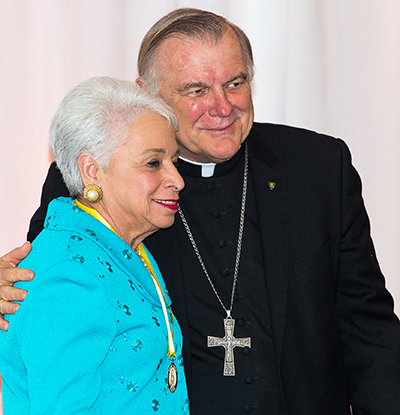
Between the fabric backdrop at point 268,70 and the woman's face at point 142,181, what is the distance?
1592mm

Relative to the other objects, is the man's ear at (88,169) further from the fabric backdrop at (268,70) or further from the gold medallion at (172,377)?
the fabric backdrop at (268,70)

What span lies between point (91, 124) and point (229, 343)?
923mm

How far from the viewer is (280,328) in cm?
207

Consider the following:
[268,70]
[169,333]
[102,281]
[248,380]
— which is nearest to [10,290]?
[102,281]

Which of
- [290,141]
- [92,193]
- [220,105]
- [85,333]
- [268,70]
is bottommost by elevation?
[85,333]

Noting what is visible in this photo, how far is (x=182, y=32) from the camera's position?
2172 millimetres

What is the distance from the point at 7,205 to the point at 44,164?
30cm

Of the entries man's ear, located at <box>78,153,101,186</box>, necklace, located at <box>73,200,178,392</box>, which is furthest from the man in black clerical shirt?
man's ear, located at <box>78,153,101,186</box>

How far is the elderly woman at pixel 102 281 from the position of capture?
4.62 feet

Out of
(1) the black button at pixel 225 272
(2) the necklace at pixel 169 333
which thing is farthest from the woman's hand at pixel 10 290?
(1) the black button at pixel 225 272

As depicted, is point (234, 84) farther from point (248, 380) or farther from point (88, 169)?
point (248, 380)

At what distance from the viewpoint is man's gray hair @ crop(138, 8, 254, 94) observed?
216 centimetres

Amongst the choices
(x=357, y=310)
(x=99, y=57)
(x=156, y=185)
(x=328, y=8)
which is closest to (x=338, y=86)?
(x=328, y=8)

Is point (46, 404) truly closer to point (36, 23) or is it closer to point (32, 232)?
point (32, 232)
